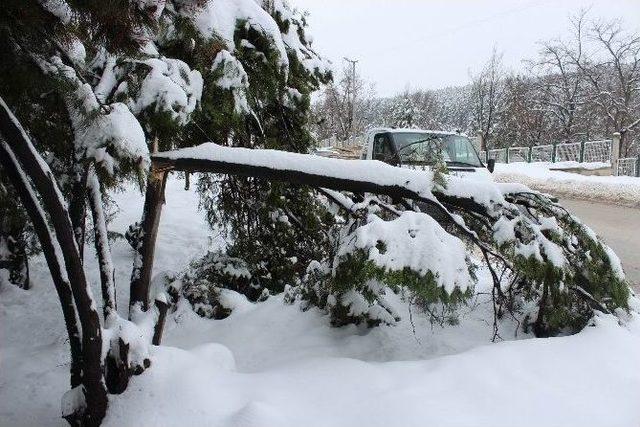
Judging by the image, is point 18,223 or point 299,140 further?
point 299,140

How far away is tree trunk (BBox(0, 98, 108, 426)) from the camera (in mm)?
2225

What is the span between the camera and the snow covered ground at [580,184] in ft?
45.3

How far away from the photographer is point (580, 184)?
53.6 ft

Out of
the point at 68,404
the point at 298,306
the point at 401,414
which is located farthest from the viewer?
the point at 298,306

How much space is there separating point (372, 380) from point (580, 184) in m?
16.5

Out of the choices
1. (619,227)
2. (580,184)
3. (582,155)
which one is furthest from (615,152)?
(619,227)

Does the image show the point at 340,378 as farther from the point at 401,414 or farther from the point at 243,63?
the point at 243,63

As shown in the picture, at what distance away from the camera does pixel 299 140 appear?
5125 mm

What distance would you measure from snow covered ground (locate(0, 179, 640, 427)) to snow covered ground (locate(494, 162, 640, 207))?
1176 centimetres

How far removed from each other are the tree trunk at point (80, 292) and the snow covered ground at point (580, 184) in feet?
44.8

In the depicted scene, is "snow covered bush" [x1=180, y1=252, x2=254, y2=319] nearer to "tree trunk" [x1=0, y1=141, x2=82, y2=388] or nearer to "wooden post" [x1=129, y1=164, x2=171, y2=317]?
"wooden post" [x1=129, y1=164, x2=171, y2=317]

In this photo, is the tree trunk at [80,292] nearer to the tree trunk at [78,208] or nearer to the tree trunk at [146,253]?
the tree trunk at [78,208]

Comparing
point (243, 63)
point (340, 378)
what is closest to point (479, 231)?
point (340, 378)

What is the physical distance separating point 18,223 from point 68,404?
2468 mm
